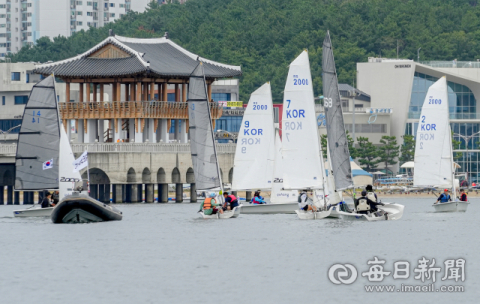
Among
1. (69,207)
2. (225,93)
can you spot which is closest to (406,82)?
(225,93)

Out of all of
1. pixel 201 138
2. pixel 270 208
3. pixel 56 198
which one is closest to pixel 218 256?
pixel 270 208

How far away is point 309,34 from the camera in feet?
510

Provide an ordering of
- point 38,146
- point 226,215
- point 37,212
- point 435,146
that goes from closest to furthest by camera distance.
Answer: point 226,215, point 37,212, point 38,146, point 435,146

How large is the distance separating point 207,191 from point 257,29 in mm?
102007

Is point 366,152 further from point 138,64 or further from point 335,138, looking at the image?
point 335,138

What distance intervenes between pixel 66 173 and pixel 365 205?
15339 mm

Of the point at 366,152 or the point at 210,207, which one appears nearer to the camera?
the point at 210,207

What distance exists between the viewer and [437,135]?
65438 millimetres

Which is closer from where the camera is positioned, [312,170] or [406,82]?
[312,170]

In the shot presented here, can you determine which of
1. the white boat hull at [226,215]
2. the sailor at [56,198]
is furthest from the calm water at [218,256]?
the sailor at [56,198]

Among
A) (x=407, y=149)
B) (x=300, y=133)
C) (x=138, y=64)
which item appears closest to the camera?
(x=300, y=133)

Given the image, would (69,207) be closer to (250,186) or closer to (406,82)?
(250,186)

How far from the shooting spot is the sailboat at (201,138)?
61.5 meters

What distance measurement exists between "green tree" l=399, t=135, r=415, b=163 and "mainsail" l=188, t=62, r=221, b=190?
5760 centimetres
